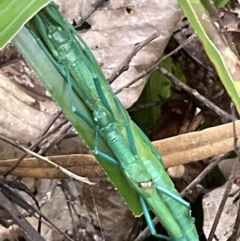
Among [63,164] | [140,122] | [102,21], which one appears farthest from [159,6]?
[63,164]

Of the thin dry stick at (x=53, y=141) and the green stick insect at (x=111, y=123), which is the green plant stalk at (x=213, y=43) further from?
the thin dry stick at (x=53, y=141)

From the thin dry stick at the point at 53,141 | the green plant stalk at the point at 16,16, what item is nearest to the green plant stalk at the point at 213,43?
the green plant stalk at the point at 16,16

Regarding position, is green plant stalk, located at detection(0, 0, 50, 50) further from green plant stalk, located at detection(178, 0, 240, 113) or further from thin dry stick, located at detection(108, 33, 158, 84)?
thin dry stick, located at detection(108, 33, 158, 84)

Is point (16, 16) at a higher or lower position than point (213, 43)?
higher

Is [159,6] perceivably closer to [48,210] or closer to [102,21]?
[102,21]

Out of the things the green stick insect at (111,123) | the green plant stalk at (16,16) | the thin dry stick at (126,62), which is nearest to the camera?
the green plant stalk at (16,16)

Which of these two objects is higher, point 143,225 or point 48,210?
point 48,210

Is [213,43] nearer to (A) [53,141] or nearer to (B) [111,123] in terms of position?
(B) [111,123]

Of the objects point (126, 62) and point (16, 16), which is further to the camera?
point (126, 62)

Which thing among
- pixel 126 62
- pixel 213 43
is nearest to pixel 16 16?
pixel 213 43
